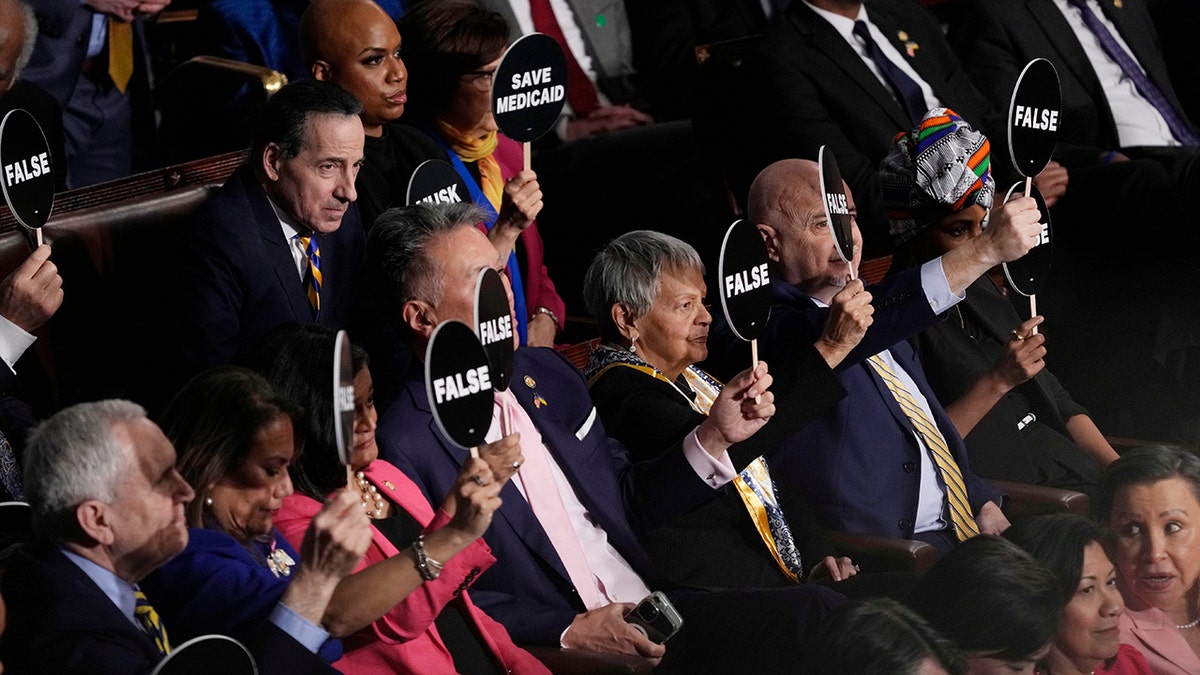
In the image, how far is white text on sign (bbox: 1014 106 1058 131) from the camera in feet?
10.4

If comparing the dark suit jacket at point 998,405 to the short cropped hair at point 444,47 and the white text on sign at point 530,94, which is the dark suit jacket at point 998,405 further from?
the short cropped hair at point 444,47

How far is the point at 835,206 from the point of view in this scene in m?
2.98

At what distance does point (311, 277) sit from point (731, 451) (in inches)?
31.5

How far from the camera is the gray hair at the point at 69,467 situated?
6.13 feet

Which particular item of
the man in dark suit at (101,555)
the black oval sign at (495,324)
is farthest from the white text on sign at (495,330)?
the man in dark suit at (101,555)

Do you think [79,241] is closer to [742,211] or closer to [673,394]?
[673,394]

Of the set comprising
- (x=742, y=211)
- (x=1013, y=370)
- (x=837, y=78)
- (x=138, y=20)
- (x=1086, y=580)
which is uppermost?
(x=138, y=20)

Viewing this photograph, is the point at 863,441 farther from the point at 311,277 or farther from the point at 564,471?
the point at 311,277

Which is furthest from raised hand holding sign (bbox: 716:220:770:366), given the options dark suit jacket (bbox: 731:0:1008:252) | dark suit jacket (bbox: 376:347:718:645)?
dark suit jacket (bbox: 731:0:1008:252)

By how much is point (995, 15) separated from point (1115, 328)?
0.98m

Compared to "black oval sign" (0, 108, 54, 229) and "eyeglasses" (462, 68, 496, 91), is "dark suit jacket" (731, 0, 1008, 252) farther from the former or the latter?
"black oval sign" (0, 108, 54, 229)

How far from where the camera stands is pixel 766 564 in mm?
2928

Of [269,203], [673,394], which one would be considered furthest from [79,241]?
[673,394]

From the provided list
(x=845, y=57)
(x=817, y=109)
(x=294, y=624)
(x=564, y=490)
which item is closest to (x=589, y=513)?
(x=564, y=490)
